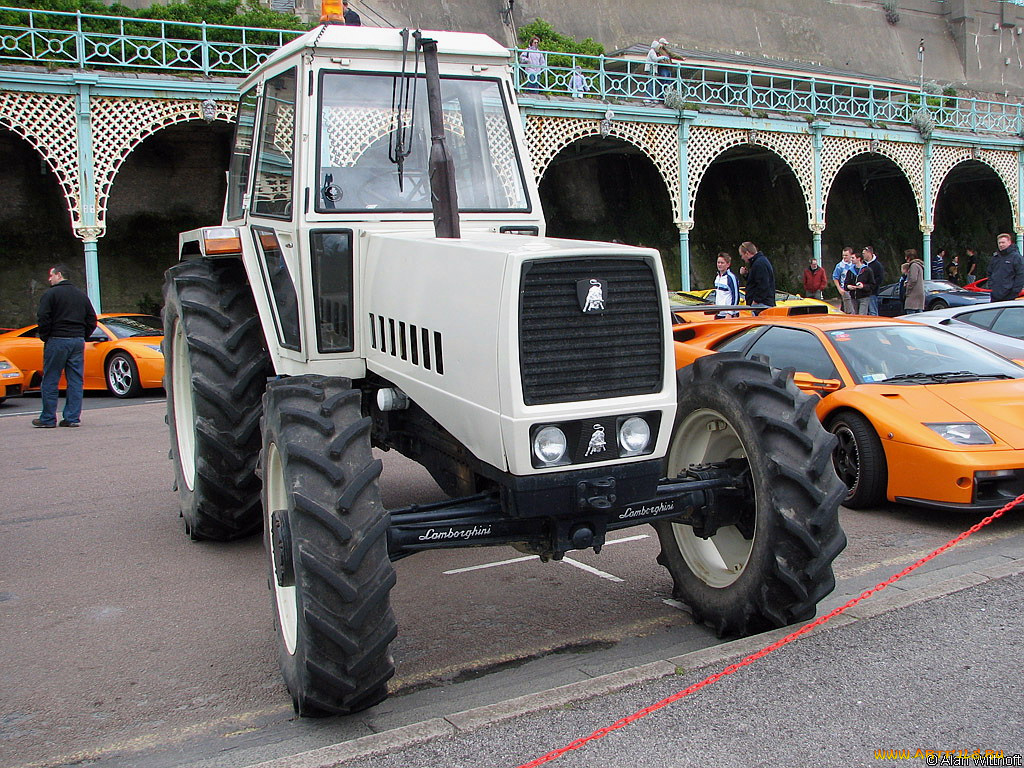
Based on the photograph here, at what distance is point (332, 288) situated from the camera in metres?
4.84

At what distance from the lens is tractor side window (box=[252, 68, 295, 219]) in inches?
199

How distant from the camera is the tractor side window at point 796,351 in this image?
7.82 m

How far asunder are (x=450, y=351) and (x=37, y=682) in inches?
93.8

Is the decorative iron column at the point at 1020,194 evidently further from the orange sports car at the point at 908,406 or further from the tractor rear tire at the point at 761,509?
the tractor rear tire at the point at 761,509

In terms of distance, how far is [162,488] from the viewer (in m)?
8.26

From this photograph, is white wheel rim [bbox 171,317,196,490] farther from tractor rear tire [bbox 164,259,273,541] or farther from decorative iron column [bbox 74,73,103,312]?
decorative iron column [bbox 74,73,103,312]

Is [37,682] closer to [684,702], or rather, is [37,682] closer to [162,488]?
[684,702]

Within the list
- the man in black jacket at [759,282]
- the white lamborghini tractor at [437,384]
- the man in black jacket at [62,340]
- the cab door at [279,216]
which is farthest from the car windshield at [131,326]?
the cab door at [279,216]

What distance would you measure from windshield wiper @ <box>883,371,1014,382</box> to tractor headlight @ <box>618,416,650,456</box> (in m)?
4.35

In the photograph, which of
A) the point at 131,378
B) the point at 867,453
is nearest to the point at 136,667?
the point at 867,453

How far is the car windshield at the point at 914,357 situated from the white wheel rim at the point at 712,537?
3.06m

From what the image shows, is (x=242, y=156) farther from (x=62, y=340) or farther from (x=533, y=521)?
(x=62, y=340)

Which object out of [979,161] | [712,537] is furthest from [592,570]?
[979,161]

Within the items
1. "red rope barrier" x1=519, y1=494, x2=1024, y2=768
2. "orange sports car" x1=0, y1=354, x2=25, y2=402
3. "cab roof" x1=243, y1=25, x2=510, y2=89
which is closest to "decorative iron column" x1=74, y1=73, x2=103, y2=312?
"orange sports car" x1=0, y1=354, x2=25, y2=402
